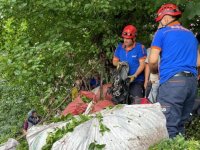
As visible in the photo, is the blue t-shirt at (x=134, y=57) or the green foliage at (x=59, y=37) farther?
the blue t-shirt at (x=134, y=57)

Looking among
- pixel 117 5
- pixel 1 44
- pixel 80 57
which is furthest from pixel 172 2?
pixel 1 44

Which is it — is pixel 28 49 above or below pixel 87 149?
above

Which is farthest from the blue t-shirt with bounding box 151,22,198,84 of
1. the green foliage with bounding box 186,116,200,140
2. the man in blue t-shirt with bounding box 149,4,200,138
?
the green foliage with bounding box 186,116,200,140

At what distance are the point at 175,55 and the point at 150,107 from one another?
28.4 inches

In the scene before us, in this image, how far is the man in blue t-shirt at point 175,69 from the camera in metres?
4.36

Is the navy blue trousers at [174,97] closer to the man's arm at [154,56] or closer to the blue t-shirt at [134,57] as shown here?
the man's arm at [154,56]

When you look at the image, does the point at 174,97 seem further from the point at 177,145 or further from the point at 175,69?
the point at 177,145

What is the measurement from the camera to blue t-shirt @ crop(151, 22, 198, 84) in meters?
4.42

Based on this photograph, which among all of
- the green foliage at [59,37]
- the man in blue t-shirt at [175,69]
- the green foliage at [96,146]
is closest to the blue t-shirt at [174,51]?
the man in blue t-shirt at [175,69]

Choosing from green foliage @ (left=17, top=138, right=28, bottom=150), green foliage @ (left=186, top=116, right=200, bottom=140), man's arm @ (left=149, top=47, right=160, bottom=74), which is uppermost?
man's arm @ (left=149, top=47, right=160, bottom=74)

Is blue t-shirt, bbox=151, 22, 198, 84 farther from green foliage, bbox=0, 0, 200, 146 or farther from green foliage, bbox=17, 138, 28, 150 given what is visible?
green foliage, bbox=17, 138, 28, 150

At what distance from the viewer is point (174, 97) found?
4.35 m

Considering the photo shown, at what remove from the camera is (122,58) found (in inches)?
239

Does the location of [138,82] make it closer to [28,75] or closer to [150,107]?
[28,75]
